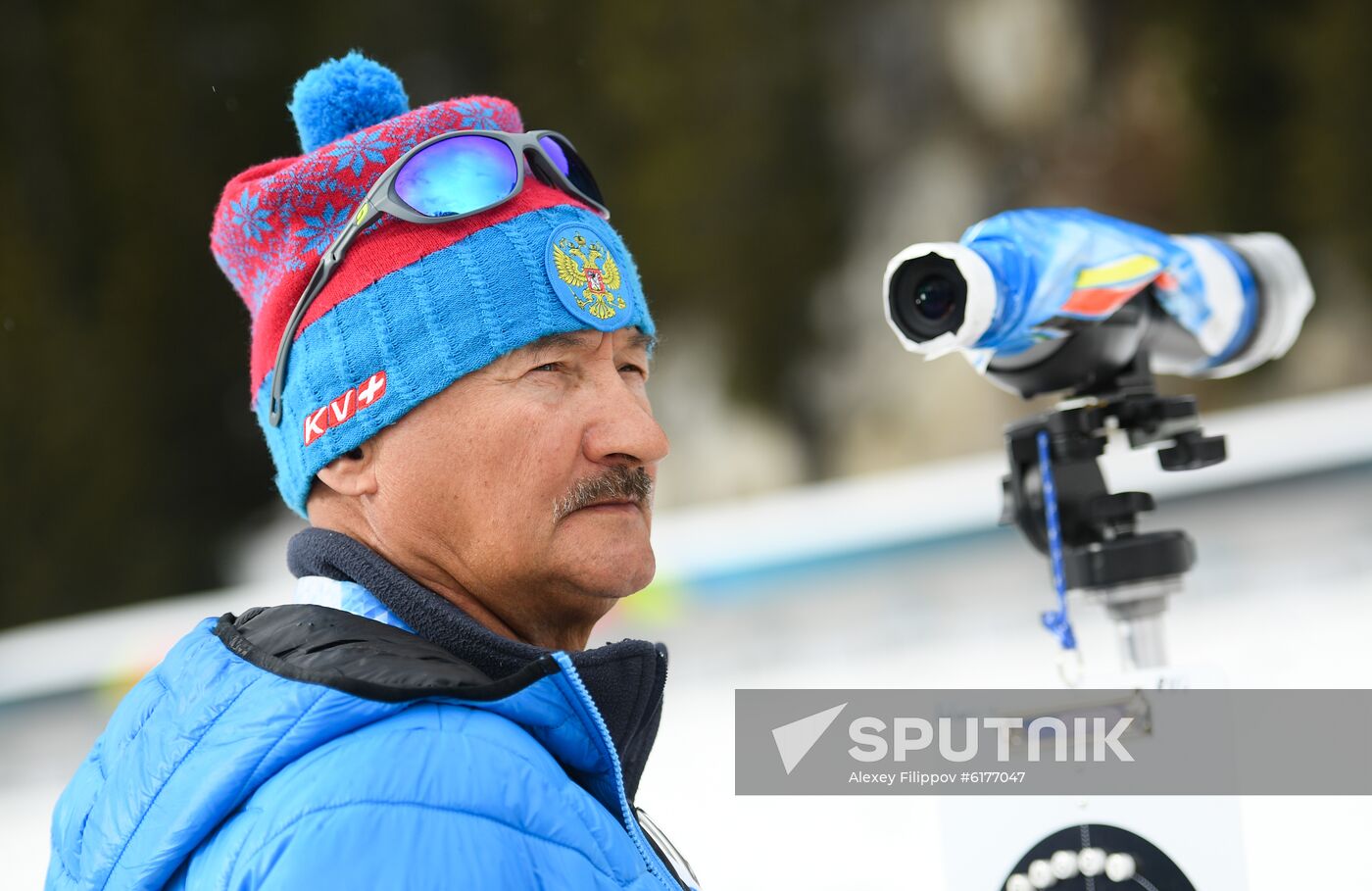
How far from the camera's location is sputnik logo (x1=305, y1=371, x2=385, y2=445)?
0.95m

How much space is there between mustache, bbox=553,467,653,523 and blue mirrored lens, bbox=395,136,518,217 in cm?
23

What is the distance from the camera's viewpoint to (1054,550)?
968mm

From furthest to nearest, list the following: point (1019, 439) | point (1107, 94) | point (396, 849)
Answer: point (1107, 94)
point (1019, 439)
point (396, 849)

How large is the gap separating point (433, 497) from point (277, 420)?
0.59 feet

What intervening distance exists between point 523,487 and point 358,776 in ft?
0.98

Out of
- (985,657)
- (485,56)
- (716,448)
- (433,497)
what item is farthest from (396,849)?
(485,56)

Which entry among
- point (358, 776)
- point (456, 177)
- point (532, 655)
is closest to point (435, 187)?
point (456, 177)

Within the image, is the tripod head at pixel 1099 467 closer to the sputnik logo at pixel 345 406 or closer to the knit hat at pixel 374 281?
the knit hat at pixel 374 281

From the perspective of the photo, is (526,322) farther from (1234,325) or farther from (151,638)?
(151,638)

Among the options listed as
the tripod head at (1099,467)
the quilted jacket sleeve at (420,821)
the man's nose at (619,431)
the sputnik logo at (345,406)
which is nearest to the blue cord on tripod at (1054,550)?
the tripod head at (1099,467)

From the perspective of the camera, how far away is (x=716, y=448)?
511 centimetres

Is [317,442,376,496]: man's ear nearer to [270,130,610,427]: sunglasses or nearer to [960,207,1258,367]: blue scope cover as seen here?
[270,130,610,427]: sunglasses

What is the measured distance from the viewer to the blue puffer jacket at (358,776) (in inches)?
25.9

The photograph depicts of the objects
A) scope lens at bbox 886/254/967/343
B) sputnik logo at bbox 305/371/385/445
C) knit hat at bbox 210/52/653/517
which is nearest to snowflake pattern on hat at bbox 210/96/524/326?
knit hat at bbox 210/52/653/517
